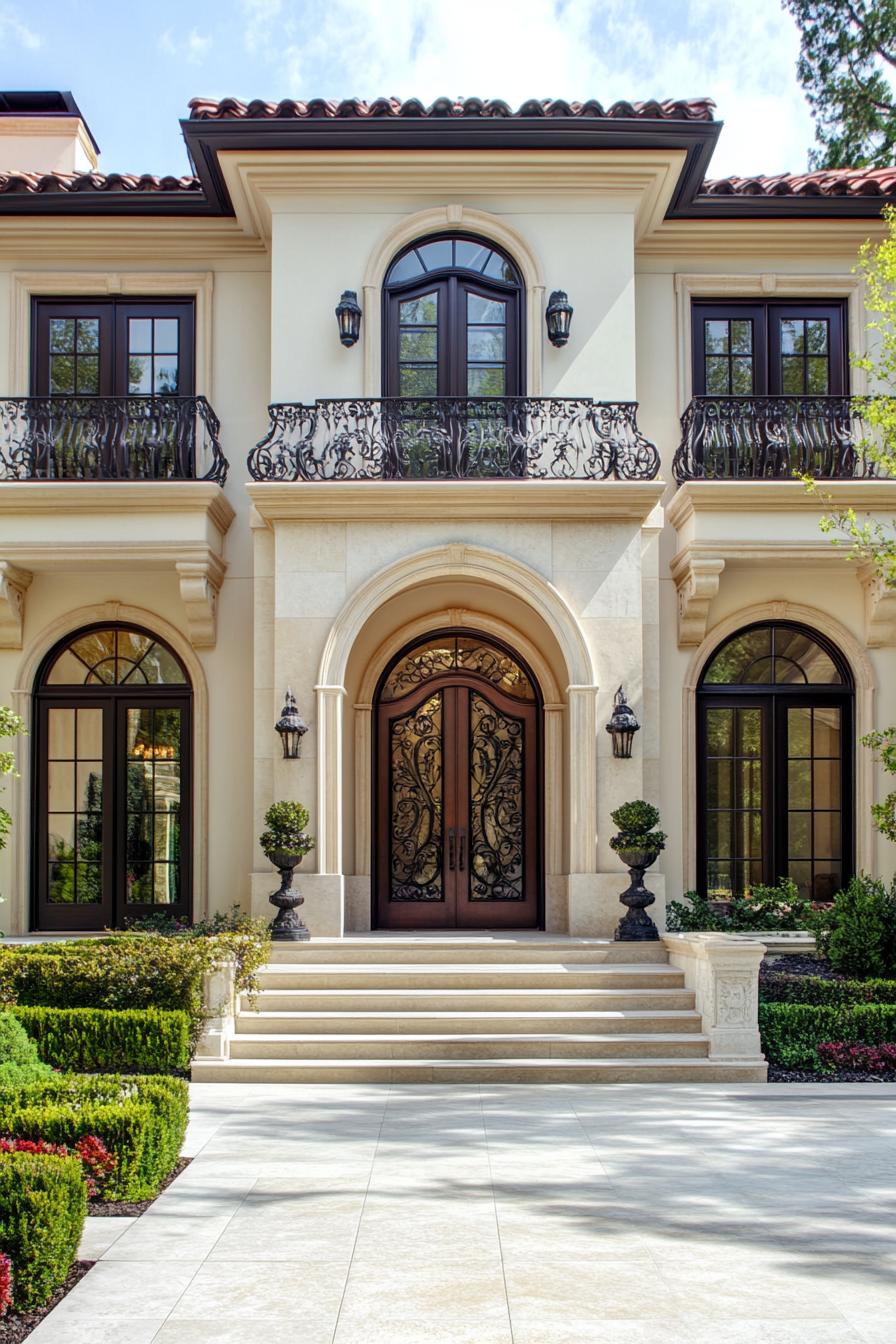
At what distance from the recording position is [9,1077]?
7.57m

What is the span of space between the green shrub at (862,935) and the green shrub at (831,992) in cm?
80

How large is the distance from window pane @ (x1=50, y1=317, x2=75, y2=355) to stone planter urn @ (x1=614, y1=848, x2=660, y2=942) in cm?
857

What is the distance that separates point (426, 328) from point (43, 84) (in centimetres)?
841

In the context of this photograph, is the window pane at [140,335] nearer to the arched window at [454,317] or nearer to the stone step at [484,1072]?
the arched window at [454,317]

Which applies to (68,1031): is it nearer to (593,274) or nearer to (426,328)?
(426,328)

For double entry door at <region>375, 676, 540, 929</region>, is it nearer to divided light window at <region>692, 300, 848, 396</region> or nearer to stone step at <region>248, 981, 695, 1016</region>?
stone step at <region>248, 981, 695, 1016</region>

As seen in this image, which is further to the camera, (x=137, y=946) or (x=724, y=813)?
(x=724, y=813)

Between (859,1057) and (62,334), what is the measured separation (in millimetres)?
11440

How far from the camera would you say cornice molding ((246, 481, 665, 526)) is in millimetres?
12992

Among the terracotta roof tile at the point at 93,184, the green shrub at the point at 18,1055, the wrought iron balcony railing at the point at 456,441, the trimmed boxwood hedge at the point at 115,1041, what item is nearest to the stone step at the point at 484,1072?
the trimmed boxwood hedge at the point at 115,1041

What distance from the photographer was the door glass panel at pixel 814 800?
14656 millimetres

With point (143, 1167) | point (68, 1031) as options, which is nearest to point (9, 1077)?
point (143, 1167)

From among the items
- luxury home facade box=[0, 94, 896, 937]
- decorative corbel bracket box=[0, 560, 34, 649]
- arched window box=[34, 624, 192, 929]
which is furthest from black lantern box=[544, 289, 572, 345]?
decorative corbel bracket box=[0, 560, 34, 649]

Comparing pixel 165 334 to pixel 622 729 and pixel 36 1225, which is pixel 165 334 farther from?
pixel 36 1225
